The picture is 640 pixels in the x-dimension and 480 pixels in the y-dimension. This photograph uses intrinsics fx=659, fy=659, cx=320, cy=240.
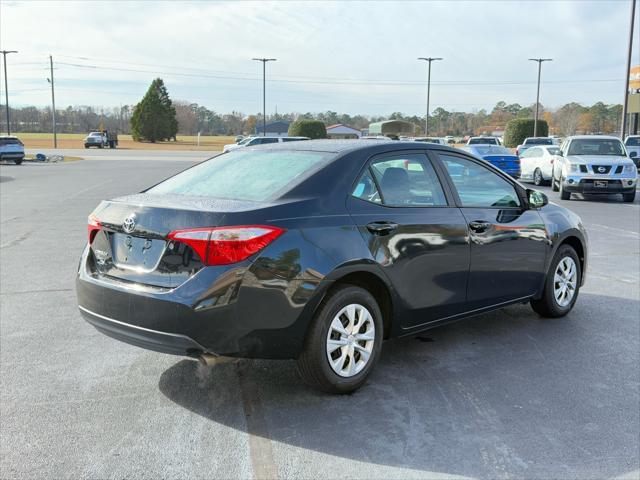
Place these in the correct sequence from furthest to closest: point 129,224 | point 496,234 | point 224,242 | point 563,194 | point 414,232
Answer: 1. point 563,194
2. point 496,234
3. point 414,232
4. point 129,224
5. point 224,242

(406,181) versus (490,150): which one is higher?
(490,150)

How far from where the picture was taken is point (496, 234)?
525 centimetres

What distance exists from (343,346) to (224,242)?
3.50 ft

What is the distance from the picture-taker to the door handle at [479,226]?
5027 millimetres

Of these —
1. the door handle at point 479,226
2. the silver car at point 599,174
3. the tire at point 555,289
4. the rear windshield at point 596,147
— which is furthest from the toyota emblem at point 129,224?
the rear windshield at point 596,147

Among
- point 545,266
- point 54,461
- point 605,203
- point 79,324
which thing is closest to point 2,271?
point 79,324

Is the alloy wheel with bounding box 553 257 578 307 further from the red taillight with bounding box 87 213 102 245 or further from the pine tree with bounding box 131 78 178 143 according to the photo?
the pine tree with bounding box 131 78 178 143

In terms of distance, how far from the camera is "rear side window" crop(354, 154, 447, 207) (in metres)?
4.52

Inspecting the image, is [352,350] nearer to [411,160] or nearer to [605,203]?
[411,160]

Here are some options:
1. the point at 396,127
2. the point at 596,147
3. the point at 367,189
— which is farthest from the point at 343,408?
the point at 396,127

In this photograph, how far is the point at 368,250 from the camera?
4195mm

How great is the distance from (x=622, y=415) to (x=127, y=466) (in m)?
2.87

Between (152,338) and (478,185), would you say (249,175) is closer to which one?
(152,338)

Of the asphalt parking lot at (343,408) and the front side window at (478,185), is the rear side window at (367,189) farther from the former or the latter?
the asphalt parking lot at (343,408)
